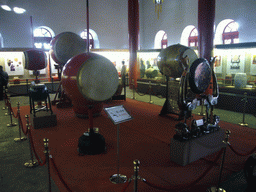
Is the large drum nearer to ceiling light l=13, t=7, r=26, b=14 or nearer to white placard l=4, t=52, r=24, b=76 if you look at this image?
white placard l=4, t=52, r=24, b=76

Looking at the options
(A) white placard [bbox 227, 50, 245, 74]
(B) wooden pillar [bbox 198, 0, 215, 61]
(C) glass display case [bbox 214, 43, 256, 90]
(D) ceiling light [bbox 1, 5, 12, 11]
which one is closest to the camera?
(C) glass display case [bbox 214, 43, 256, 90]

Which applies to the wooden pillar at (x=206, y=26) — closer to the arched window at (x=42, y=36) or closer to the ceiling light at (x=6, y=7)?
the arched window at (x=42, y=36)

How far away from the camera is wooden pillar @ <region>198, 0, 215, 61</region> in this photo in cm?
845

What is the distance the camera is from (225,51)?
8.22m

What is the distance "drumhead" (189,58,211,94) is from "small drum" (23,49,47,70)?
16.9ft

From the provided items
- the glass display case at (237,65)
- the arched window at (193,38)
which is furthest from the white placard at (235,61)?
the arched window at (193,38)

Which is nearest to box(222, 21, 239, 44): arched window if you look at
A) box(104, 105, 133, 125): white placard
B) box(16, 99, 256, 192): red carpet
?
box(16, 99, 256, 192): red carpet

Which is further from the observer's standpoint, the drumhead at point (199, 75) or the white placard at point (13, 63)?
the white placard at point (13, 63)

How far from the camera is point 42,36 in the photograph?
1510 cm

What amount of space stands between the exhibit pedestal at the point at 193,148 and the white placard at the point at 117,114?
1.00 m

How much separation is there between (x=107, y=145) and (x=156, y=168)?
4.46 ft

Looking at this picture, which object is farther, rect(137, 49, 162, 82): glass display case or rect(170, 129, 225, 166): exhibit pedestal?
rect(137, 49, 162, 82): glass display case

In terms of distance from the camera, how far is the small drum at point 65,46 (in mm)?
7082

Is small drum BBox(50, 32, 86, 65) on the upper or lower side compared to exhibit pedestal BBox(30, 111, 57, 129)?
upper
